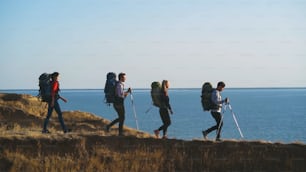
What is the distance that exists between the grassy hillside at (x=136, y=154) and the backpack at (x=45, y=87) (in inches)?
52.7

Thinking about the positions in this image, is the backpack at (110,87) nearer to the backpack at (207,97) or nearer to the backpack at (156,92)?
the backpack at (156,92)

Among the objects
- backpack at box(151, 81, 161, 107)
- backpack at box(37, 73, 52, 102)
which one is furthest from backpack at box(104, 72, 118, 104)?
backpack at box(37, 73, 52, 102)

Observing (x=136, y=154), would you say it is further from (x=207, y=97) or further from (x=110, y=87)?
(x=207, y=97)

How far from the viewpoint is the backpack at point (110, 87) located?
17.8 m

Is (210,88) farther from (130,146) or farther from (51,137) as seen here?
(51,137)

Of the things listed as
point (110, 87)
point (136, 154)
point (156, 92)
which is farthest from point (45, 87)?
point (136, 154)

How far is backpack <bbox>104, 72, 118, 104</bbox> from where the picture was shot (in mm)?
17797

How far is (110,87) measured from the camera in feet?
58.9

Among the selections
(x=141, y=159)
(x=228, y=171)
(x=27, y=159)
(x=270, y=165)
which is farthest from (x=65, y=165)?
(x=270, y=165)

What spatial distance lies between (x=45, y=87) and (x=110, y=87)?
8.13ft

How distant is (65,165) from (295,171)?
752cm

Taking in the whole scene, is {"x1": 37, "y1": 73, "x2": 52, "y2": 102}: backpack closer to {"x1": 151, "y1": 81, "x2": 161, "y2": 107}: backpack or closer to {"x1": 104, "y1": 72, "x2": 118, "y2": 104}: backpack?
{"x1": 104, "y1": 72, "x2": 118, "y2": 104}: backpack

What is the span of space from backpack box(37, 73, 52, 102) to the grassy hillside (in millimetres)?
1340

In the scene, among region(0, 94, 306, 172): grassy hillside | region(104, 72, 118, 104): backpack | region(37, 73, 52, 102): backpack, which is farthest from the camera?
region(37, 73, 52, 102): backpack
